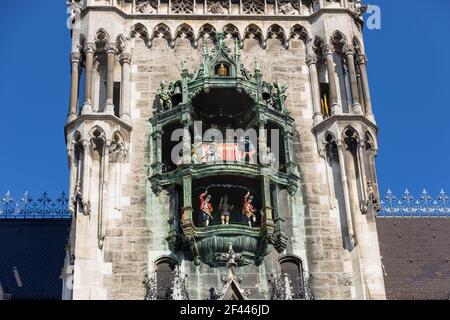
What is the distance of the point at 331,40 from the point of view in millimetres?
33031

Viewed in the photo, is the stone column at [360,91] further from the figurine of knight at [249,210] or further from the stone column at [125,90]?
the stone column at [125,90]

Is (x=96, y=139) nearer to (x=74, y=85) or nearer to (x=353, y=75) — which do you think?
(x=74, y=85)

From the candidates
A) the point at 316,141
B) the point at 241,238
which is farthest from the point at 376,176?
the point at 241,238

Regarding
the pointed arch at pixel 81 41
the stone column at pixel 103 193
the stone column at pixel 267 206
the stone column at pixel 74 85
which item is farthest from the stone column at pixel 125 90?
the stone column at pixel 267 206

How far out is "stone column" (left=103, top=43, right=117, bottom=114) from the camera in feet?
102

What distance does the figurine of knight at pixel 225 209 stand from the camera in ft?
97.0

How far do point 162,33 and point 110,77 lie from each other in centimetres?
282

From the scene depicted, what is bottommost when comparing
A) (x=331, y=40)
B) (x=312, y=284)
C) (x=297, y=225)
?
(x=312, y=284)

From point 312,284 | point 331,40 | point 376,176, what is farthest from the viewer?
point 331,40

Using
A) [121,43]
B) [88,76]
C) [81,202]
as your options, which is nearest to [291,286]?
[81,202]

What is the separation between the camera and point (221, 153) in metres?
30.8

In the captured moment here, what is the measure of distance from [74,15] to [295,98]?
292 inches

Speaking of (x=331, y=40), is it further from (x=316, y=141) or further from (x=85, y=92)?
(x=85, y=92)

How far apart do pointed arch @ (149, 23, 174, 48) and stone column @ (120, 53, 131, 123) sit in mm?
1083
